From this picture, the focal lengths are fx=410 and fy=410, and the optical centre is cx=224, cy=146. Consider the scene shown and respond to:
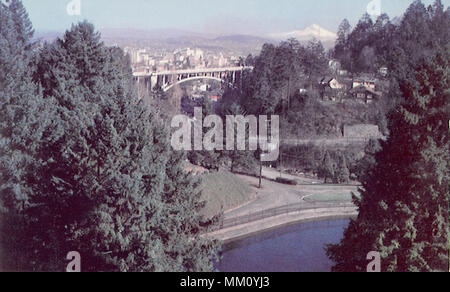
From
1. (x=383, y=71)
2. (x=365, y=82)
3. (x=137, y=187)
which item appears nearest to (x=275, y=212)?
(x=137, y=187)

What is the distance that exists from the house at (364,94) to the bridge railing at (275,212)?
16.3m

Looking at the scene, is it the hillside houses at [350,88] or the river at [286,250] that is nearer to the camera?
the river at [286,250]

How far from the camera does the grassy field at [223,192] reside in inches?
730

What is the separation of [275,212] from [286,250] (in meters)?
3.52

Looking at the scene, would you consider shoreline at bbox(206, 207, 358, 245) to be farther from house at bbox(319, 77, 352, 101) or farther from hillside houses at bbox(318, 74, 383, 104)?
house at bbox(319, 77, 352, 101)

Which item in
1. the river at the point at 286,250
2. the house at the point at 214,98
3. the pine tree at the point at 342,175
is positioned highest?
the house at the point at 214,98

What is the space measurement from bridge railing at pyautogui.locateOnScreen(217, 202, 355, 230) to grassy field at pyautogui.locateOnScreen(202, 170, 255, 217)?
1.37 metres

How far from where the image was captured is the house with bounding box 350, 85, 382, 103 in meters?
33.8

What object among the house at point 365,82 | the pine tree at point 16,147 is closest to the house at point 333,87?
the house at point 365,82

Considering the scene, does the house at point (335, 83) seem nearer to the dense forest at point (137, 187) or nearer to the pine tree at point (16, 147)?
the dense forest at point (137, 187)

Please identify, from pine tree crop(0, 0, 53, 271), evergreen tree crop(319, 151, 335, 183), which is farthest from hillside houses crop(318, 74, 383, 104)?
pine tree crop(0, 0, 53, 271)
